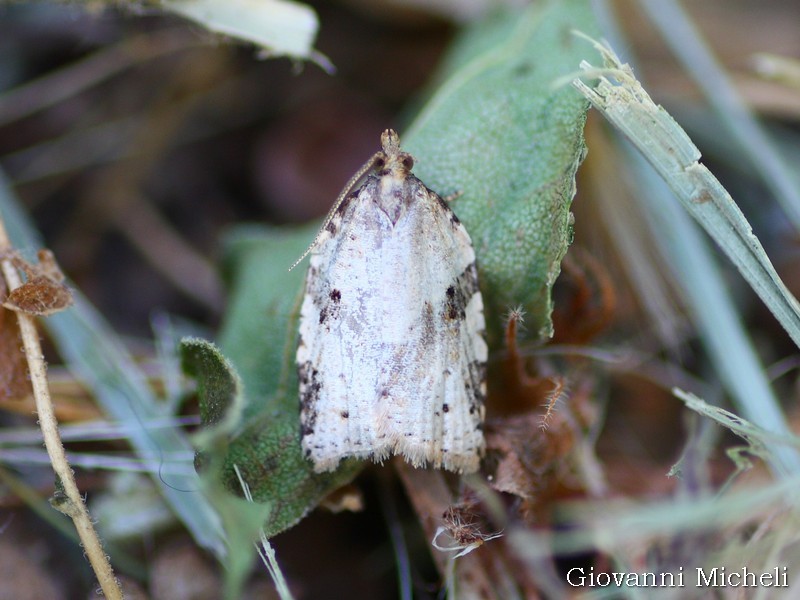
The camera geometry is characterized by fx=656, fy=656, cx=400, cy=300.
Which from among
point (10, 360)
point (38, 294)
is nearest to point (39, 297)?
point (38, 294)

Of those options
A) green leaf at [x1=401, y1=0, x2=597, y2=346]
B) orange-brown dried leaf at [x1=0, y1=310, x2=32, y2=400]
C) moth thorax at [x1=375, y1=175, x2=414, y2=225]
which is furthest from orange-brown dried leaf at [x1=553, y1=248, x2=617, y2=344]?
orange-brown dried leaf at [x1=0, y1=310, x2=32, y2=400]

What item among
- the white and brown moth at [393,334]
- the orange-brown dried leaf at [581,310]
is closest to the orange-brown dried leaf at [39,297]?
the white and brown moth at [393,334]

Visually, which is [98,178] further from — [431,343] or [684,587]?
[684,587]

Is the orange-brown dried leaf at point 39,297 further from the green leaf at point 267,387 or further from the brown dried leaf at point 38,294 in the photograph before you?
the green leaf at point 267,387

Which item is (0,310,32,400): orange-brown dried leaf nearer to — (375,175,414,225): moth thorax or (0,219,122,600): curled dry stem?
(0,219,122,600): curled dry stem

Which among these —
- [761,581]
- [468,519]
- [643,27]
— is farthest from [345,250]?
[643,27]

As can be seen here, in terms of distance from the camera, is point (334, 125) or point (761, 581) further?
point (334, 125)
